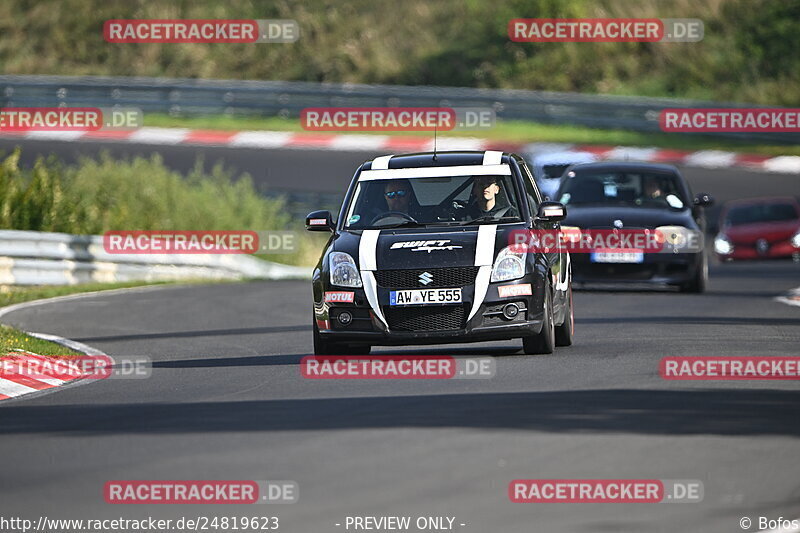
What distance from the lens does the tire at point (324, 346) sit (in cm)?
1301

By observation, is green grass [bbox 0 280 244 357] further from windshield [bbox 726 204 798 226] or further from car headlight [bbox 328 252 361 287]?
windshield [bbox 726 204 798 226]

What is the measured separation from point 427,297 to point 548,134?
82.7 feet

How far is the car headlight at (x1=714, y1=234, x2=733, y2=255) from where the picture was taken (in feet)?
101

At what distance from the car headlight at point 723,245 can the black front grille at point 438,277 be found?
19.0 metres

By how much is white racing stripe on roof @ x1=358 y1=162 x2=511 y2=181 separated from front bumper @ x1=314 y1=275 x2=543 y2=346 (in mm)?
1465

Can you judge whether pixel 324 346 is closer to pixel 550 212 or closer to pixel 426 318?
pixel 426 318

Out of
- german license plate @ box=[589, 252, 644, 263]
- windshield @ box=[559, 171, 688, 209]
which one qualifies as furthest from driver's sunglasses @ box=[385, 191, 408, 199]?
windshield @ box=[559, 171, 688, 209]

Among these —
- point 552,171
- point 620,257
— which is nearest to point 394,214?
point 620,257

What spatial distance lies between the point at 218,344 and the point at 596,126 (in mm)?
22323

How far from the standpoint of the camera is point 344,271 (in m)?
12.7

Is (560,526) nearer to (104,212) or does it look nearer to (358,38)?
(104,212)

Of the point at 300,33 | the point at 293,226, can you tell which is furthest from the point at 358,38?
the point at 293,226

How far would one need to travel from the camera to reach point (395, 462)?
8000 mm

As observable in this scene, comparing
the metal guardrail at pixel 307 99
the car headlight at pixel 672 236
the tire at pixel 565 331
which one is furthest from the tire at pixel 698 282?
the metal guardrail at pixel 307 99
